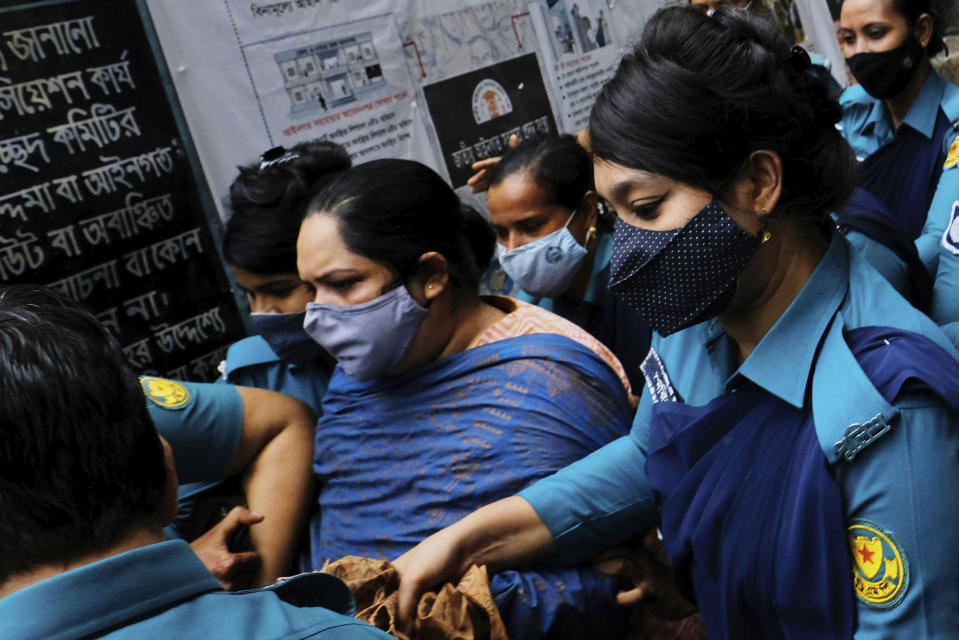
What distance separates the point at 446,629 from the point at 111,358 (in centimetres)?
73

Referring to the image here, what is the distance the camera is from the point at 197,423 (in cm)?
188

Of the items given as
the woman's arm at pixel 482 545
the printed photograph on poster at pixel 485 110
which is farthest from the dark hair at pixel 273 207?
the printed photograph on poster at pixel 485 110

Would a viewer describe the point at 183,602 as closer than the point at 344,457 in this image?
Yes

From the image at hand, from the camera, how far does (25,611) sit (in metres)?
0.84

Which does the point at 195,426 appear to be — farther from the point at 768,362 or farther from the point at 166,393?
the point at 768,362

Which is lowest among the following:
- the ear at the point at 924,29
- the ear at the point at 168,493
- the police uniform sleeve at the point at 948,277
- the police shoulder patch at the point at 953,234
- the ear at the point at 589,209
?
the police uniform sleeve at the point at 948,277

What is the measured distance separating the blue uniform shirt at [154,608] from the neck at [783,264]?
0.75 m

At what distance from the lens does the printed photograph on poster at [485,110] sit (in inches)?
139

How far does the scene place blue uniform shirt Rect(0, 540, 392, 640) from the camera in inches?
33.3

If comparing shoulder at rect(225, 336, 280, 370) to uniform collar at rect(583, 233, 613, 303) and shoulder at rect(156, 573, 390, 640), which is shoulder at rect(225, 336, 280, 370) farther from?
shoulder at rect(156, 573, 390, 640)

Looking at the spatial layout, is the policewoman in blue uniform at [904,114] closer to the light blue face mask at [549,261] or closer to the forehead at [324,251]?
the light blue face mask at [549,261]

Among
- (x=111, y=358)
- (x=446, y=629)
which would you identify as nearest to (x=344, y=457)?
(x=446, y=629)

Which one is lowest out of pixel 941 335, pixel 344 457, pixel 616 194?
pixel 344 457

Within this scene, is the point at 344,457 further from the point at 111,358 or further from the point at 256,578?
the point at 111,358
